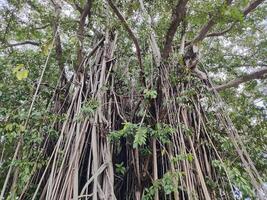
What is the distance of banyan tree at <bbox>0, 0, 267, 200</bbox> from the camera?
167 cm

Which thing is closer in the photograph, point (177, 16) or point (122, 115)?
point (177, 16)

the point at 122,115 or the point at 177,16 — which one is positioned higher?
the point at 177,16

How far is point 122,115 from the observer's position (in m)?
2.14

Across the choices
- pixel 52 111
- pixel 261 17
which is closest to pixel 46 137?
pixel 52 111

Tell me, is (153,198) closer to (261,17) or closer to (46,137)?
(46,137)

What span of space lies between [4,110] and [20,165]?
0.53 m

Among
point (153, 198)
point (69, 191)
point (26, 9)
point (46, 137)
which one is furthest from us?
point (26, 9)

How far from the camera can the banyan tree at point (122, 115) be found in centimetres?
167

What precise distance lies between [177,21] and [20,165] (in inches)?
48.5

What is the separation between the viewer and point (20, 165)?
1730 millimetres

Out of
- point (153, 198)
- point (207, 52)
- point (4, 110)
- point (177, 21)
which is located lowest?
point (153, 198)

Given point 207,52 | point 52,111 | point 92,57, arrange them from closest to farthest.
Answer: point 52,111, point 92,57, point 207,52

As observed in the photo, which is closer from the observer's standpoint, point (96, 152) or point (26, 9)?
point (96, 152)

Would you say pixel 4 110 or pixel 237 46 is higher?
pixel 237 46
